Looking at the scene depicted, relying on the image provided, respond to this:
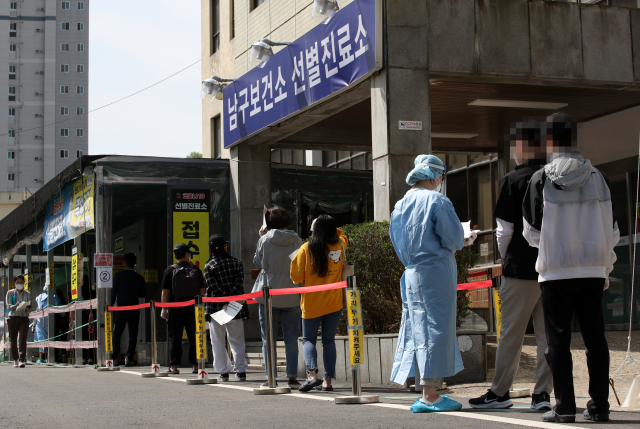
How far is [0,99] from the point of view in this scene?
104m

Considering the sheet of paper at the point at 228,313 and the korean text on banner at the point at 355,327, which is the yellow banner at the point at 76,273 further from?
the korean text on banner at the point at 355,327

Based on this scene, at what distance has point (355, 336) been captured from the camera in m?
6.69

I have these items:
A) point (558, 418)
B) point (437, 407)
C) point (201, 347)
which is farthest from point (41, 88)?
point (558, 418)

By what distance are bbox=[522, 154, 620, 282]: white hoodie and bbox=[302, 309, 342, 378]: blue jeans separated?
3.12 m

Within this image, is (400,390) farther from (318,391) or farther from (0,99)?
(0,99)

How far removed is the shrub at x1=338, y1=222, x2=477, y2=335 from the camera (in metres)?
9.38

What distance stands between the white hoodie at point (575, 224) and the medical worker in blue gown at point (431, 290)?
0.76 meters

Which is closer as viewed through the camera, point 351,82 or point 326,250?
point 326,250

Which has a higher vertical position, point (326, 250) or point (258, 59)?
point (258, 59)

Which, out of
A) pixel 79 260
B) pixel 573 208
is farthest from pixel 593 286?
pixel 79 260

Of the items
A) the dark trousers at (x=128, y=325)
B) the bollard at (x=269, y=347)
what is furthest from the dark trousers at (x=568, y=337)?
the dark trousers at (x=128, y=325)

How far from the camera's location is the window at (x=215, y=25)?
68.1 ft

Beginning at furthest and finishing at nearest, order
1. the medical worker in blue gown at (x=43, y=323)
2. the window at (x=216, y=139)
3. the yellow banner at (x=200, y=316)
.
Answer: the window at (x=216, y=139) < the medical worker in blue gown at (x=43, y=323) < the yellow banner at (x=200, y=316)

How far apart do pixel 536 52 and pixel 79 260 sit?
9670mm
